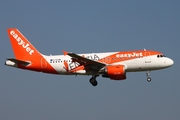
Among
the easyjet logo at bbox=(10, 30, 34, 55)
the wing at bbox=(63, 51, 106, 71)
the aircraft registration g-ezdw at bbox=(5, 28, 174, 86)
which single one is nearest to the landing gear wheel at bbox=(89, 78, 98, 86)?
the aircraft registration g-ezdw at bbox=(5, 28, 174, 86)

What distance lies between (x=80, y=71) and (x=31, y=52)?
7977mm

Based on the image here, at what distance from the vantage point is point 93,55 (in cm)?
5784

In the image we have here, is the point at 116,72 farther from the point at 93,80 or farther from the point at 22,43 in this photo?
the point at 22,43

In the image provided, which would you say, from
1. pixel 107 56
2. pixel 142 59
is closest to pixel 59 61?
pixel 107 56

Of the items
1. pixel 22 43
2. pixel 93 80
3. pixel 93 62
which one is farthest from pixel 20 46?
pixel 93 62

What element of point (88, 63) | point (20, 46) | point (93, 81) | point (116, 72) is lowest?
point (93, 81)

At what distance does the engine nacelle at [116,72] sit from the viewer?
55.0 m

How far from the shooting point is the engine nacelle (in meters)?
55.0

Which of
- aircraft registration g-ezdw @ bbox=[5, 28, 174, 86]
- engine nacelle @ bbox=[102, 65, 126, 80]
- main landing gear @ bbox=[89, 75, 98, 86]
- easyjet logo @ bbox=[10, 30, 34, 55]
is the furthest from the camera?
easyjet logo @ bbox=[10, 30, 34, 55]

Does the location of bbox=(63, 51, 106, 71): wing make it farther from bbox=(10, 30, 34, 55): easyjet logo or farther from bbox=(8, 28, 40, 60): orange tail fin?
bbox=(10, 30, 34, 55): easyjet logo

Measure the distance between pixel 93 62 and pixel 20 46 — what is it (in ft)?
39.2

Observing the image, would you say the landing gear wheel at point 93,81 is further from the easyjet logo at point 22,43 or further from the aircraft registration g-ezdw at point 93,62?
the easyjet logo at point 22,43

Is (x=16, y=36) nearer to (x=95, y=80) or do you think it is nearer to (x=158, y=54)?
(x=95, y=80)

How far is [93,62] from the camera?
2183 inches
